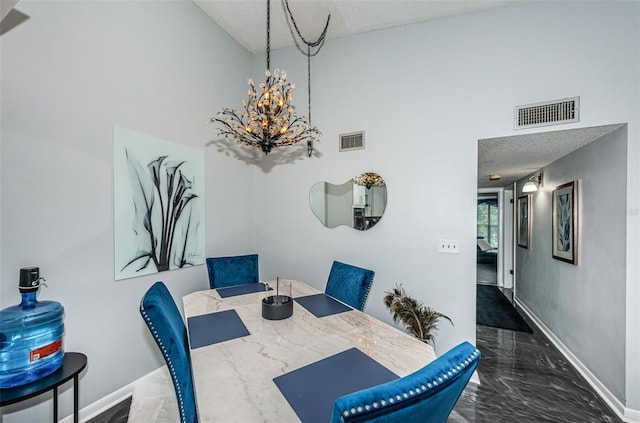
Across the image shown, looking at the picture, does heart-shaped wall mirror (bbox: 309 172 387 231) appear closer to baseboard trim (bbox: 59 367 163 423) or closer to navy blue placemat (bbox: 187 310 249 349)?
navy blue placemat (bbox: 187 310 249 349)

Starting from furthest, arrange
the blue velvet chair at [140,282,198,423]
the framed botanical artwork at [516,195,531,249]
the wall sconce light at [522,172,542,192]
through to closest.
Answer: the framed botanical artwork at [516,195,531,249]
the wall sconce light at [522,172,542,192]
the blue velvet chair at [140,282,198,423]

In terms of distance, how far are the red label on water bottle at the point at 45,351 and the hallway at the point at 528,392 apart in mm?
2546

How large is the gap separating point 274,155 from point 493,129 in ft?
7.84

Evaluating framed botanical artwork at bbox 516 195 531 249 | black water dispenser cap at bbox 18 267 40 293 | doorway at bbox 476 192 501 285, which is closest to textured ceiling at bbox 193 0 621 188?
framed botanical artwork at bbox 516 195 531 249

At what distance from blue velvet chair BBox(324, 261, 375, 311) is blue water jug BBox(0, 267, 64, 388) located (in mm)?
1799

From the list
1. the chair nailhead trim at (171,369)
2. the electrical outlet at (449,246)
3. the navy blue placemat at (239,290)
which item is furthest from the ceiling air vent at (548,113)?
the chair nailhead trim at (171,369)

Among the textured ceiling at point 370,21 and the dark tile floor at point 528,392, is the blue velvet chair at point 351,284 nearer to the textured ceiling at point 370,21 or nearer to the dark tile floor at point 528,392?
the dark tile floor at point 528,392

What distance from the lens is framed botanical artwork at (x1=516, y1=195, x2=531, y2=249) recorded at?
4.10 m

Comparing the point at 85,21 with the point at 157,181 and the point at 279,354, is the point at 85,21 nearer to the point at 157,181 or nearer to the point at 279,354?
the point at 157,181

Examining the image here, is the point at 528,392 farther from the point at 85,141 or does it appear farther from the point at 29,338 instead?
the point at 85,141

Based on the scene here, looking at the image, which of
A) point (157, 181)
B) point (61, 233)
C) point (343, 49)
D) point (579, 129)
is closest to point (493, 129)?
point (579, 129)

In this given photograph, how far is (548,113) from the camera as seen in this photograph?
87.4 inches

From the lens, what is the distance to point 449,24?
102 inches

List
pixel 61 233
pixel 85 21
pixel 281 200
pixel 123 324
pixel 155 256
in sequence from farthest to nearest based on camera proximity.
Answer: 1. pixel 281 200
2. pixel 155 256
3. pixel 123 324
4. pixel 85 21
5. pixel 61 233
